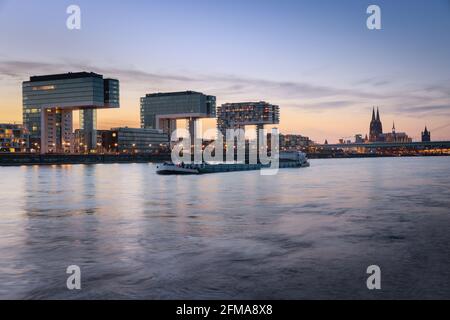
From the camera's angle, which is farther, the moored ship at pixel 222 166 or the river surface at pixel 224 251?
the moored ship at pixel 222 166

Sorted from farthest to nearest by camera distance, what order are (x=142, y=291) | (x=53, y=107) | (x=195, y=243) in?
(x=53, y=107) < (x=195, y=243) < (x=142, y=291)

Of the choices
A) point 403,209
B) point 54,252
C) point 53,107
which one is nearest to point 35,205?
point 54,252

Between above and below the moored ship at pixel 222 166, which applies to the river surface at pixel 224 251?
below

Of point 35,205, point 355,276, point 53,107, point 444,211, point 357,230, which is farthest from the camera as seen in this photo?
point 53,107

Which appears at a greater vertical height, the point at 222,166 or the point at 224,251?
the point at 222,166

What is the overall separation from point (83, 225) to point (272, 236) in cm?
1112

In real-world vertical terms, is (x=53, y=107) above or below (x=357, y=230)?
above

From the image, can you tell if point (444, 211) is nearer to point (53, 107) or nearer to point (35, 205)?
point (35, 205)

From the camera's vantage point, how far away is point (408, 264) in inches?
690

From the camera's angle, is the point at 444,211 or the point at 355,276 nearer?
the point at 355,276

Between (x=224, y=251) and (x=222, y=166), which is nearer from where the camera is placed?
(x=224, y=251)

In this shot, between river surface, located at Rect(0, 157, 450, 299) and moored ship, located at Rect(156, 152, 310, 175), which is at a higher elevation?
moored ship, located at Rect(156, 152, 310, 175)

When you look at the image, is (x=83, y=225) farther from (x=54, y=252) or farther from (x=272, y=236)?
(x=272, y=236)

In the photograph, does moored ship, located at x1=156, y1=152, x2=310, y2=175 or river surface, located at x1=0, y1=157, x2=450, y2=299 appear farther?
moored ship, located at x1=156, y1=152, x2=310, y2=175
